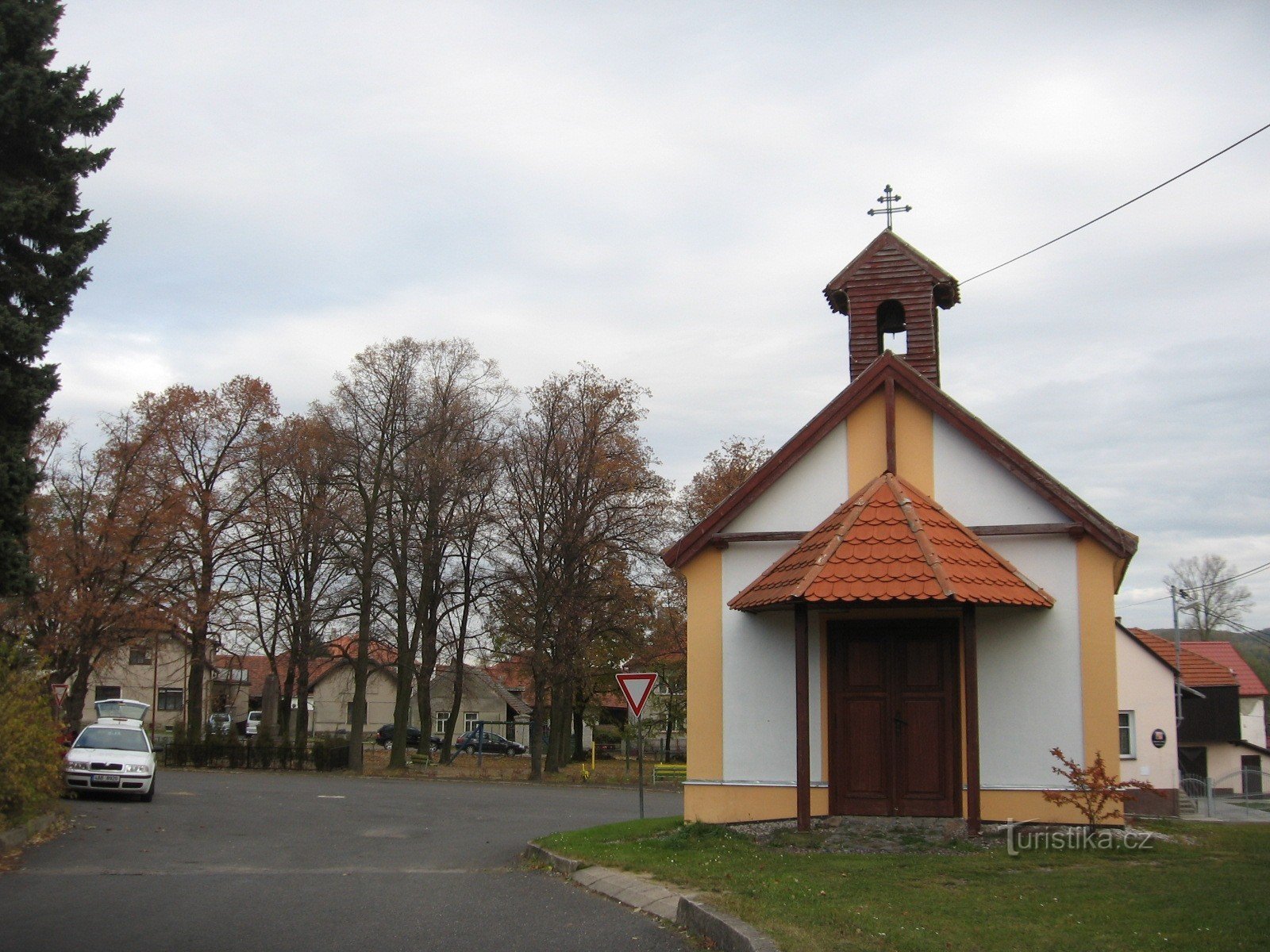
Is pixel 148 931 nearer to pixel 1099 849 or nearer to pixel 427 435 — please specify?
pixel 1099 849

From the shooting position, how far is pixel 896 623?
15359mm

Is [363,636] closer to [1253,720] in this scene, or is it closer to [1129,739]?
[1129,739]

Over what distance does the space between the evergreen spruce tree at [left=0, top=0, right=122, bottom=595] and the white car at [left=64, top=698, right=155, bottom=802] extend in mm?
8910

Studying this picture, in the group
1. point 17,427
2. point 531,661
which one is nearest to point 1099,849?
point 17,427

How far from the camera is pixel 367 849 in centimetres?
1652

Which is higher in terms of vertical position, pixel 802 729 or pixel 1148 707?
pixel 802 729

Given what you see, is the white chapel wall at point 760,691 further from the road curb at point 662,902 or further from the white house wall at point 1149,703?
the white house wall at point 1149,703

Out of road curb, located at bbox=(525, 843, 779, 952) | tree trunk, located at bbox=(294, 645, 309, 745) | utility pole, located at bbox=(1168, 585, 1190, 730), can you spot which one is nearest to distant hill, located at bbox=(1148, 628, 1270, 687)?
utility pole, located at bbox=(1168, 585, 1190, 730)

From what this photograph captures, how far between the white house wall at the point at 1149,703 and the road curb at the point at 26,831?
27765 mm

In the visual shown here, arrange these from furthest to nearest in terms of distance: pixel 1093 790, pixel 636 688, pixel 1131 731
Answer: pixel 1131 731, pixel 636 688, pixel 1093 790

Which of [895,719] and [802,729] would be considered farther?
[895,719]

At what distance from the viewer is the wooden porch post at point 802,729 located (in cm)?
1445

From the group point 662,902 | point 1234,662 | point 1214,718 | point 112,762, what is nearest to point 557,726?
point 112,762

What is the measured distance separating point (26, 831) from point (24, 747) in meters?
1.16
